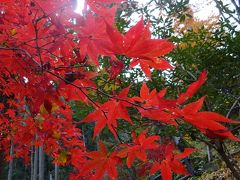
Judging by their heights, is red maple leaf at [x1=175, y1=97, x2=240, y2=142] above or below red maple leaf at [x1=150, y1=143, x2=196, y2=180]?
above

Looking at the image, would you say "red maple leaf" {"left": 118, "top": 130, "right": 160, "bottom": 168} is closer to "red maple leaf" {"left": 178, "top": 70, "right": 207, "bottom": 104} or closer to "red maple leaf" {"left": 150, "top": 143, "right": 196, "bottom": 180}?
"red maple leaf" {"left": 150, "top": 143, "right": 196, "bottom": 180}

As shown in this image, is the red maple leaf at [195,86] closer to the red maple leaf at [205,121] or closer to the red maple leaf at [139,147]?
the red maple leaf at [205,121]

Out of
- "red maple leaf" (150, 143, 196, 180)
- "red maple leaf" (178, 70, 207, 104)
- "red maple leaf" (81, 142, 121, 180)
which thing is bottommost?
"red maple leaf" (150, 143, 196, 180)

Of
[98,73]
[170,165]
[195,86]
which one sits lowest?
[170,165]

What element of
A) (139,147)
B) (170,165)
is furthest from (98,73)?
(170,165)

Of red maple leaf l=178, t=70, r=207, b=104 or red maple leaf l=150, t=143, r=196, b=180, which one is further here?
red maple leaf l=150, t=143, r=196, b=180

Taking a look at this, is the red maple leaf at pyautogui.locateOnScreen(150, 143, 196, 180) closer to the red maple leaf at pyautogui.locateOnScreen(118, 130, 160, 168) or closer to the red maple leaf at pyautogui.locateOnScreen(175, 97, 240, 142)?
the red maple leaf at pyautogui.locateOnScreen(118, 130, 160, 168)

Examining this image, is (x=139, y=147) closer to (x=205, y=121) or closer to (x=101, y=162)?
(x=101, y=162)

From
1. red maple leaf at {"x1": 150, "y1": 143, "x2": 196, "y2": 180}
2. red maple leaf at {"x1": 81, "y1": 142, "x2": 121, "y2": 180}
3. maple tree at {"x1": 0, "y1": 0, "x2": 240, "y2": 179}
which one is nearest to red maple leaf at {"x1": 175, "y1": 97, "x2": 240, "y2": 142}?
maple tree at {"x1": 0, "y1": 0, "x2": 240, "y2": 179}

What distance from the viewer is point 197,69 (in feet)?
9.41

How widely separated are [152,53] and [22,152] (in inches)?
273

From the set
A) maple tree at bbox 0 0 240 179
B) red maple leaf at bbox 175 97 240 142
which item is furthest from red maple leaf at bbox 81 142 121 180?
red maple leaf at bbox 175 97 240 142

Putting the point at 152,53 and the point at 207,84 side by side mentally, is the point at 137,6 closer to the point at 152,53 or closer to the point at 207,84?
the point at 207,84

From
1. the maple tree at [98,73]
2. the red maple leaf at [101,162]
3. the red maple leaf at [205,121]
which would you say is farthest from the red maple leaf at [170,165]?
the red maple leaf at [205,121]
